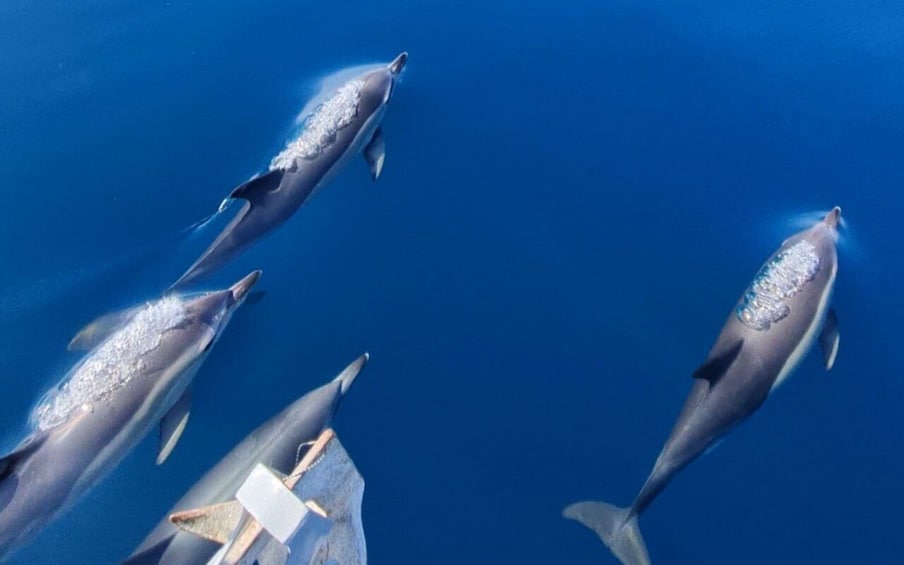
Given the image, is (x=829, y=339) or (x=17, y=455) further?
(x=829, y=339)

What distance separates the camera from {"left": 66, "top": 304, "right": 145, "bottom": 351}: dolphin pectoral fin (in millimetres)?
4402

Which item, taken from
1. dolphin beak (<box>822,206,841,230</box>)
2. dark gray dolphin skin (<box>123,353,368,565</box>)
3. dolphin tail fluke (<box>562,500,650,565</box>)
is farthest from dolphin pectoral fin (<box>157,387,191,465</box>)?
dolphin beak (<box>822,206,841,230</box>)

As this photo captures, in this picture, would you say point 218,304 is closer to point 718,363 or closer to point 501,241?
point 501,241

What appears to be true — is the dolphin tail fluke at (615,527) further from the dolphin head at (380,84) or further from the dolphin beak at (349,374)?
the dolphin head at (380,84)

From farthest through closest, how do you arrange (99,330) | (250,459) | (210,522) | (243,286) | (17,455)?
(243,286), (99,330), (250,459), (17,455), (210,522)

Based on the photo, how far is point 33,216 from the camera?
4945 millimetres

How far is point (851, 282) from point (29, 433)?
15.2 feet

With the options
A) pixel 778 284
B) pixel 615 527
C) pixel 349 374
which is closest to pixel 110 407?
pixel 349 374

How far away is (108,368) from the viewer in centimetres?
416

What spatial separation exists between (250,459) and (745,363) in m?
2.48

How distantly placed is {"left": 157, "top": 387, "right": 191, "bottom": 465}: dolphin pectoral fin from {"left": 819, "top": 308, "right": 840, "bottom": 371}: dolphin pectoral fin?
3.43 meters

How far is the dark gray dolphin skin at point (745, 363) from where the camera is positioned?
3.97 metres

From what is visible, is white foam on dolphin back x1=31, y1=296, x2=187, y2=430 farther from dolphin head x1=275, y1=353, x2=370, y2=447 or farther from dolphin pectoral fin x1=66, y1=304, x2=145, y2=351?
dolphin head x1=275, y1=353, x2=370, y2=447

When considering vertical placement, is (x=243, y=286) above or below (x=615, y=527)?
above
